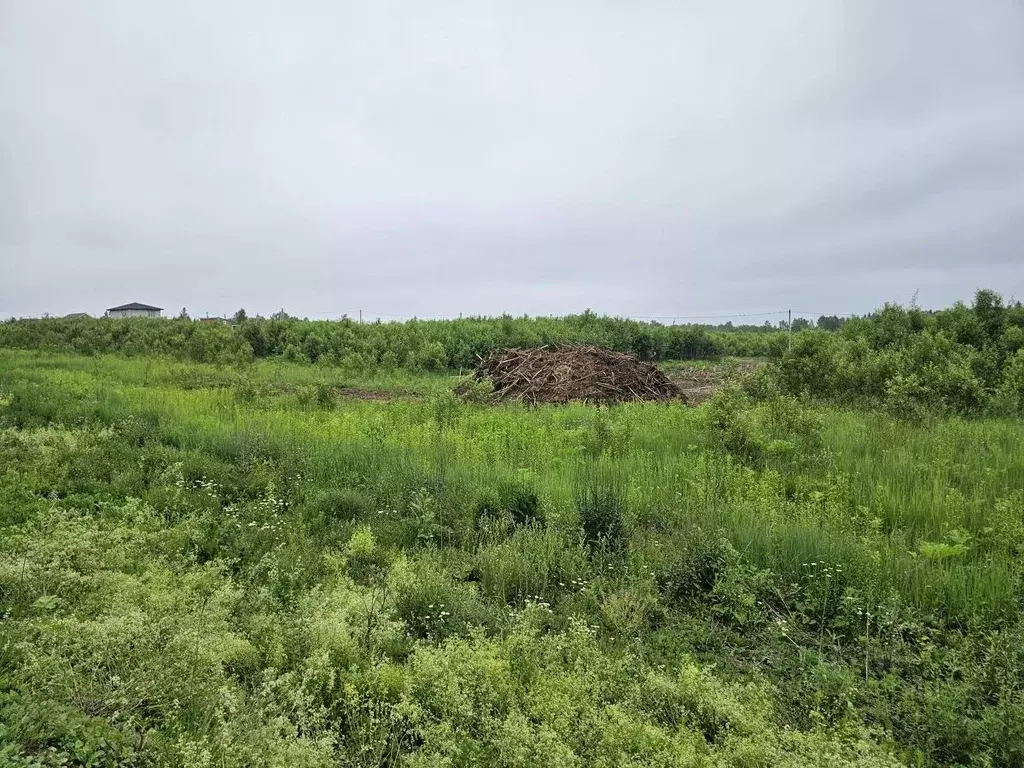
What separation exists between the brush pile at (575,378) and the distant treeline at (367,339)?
4640 mm

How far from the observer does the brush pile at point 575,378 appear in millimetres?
14984

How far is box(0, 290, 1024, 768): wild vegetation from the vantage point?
280 cm

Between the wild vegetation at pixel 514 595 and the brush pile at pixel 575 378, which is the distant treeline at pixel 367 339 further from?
the wild vegetation at pixel 514 595

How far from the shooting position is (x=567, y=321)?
91.6ft

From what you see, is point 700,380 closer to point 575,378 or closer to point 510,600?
point 575,378

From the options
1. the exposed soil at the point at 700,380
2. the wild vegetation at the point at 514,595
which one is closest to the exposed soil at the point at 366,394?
the wild vegetation at the point at 514,595

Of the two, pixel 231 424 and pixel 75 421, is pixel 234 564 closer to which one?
pixel 231 424

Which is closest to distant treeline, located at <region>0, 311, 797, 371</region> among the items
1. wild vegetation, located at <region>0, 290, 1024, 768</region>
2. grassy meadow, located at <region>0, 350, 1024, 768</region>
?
wild vegetation, located at <region>0, 290, 1024, 768</region>

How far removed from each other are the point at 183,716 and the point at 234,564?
2047mm

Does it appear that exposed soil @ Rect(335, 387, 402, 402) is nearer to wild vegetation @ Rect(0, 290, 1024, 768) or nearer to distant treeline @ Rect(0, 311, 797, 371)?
distant treeline @ Rect(0, 311, 797, 371)

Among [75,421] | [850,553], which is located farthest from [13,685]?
[75,421]

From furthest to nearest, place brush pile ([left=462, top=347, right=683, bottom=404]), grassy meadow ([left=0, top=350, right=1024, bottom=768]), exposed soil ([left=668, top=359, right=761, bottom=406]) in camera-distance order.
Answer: exposed soil ([left=668, top=359, right=761, bottom=406]) < brush pile ([left=462, top=347, right=683, bottom=404]) < grassy meadow ([left=0, top=350, right=1024, bottom=768])

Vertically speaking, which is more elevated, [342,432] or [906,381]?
[906,381]

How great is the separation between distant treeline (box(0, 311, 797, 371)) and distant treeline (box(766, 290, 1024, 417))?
31.0 feet
